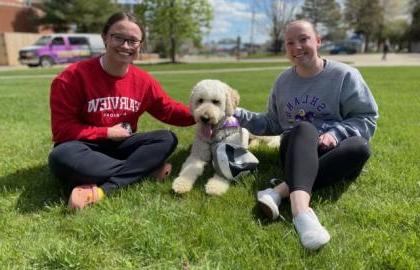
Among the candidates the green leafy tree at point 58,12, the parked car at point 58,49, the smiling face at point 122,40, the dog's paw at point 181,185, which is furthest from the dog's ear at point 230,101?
the green leafy tree at point 58,12

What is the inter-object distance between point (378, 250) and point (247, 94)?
900cm

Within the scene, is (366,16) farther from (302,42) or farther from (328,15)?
(302,42)

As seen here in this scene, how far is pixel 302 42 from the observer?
12.1ft

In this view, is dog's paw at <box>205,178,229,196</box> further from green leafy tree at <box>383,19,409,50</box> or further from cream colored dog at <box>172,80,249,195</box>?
green leafy tree at <box>383,19,409,50</box>

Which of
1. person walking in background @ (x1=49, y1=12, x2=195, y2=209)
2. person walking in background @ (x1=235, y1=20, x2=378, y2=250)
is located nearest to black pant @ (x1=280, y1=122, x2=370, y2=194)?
person walking in background @ (x1=235, y1=20, x2=378, y2=250)

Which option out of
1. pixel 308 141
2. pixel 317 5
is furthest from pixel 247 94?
pixel 317 5

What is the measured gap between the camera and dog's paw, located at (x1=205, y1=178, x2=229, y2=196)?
12.1ft

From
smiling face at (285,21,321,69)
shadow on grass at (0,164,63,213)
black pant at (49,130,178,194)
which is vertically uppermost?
smiling face at (285,21,321,69)

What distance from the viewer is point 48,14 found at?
50.7m

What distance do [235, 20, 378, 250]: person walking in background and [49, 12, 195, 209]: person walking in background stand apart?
976 millimetres

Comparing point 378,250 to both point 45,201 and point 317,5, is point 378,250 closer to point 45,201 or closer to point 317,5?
point 45,201

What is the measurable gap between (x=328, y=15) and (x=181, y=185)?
244ft

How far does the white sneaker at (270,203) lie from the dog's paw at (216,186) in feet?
1.52

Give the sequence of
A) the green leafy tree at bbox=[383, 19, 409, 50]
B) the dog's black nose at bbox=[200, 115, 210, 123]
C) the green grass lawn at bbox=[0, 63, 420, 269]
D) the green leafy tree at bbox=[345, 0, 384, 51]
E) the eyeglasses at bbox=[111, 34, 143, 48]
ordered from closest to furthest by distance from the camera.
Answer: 1. the green grass lawn at bbox=[0, 63, 420, 269]
2. the eyeglasses at bbox=[111, 34, 143, 48]
3. the dog's black nose at bbox=[200, 115, 210, 123]
4. the green leafy tree at bbox=[345, 0, 384, 51]
5. the green leafy tree at bbox=[383, 19, 409, 50]
